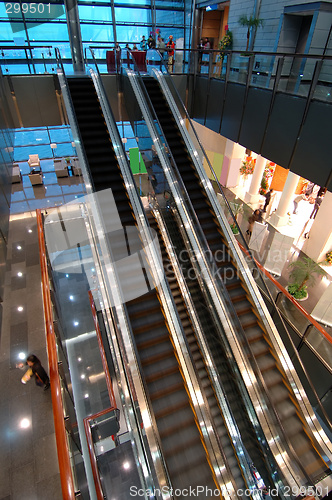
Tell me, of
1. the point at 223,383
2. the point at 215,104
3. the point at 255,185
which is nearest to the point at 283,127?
the point at 215,104

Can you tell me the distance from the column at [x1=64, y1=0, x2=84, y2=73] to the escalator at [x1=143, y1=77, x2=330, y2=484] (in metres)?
6.61

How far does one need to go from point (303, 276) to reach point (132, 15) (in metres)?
15.9

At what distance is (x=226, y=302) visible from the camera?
6.00m

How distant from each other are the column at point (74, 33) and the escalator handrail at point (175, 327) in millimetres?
9285

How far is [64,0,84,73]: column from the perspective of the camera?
42.6ft

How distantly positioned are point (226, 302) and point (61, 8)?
15.8m

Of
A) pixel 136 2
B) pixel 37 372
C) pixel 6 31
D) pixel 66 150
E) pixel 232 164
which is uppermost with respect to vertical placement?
pixel 136 2

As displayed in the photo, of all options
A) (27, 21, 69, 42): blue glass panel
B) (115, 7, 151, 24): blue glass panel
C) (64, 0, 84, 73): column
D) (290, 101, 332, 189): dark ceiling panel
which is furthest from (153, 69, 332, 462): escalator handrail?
(115, 7, 151, 24): blue glass panel

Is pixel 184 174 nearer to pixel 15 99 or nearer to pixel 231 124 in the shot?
pixel 231 124

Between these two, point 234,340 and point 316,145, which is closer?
point 234,340

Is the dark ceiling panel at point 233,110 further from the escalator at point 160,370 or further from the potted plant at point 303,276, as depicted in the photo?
the potted plant at point 303,276

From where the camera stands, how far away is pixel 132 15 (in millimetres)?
15305

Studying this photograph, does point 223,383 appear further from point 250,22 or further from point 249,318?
point 250,22

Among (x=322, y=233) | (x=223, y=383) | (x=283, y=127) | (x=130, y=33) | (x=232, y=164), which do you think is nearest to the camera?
(x=223, y=383)
